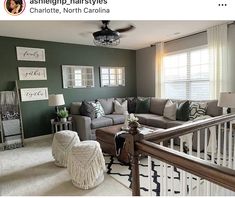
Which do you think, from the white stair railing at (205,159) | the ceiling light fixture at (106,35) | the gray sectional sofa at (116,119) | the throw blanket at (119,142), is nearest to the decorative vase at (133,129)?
the white stair railing at (205,159)

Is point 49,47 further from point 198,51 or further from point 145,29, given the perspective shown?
point 198,51

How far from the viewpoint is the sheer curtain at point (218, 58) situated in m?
3.96

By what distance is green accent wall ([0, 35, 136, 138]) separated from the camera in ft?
14.1

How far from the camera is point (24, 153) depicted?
377 centimetres

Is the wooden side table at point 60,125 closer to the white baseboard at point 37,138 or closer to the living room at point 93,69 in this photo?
the living room at point 93,69

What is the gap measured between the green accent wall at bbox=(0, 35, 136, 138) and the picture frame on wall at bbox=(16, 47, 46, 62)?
7 centimetres

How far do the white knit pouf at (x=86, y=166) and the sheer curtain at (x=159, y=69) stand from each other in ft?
11.1

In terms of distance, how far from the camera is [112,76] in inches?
232

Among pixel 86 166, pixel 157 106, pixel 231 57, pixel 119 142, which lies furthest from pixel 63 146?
pixel 231 57

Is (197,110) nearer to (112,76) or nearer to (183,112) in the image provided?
(183,112)

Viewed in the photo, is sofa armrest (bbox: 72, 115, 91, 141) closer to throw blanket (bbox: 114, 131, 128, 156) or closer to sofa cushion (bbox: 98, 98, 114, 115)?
sofa cushion (bbox: 98, 98, 114, 115)

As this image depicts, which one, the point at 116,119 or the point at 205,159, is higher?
the point at 205,159

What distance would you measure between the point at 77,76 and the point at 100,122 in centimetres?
159

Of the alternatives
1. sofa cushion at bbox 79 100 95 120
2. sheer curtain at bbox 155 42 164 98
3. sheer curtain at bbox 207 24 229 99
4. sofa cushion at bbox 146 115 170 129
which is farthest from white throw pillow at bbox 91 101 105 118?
sheer curtain at bbox 207 24 229 99
